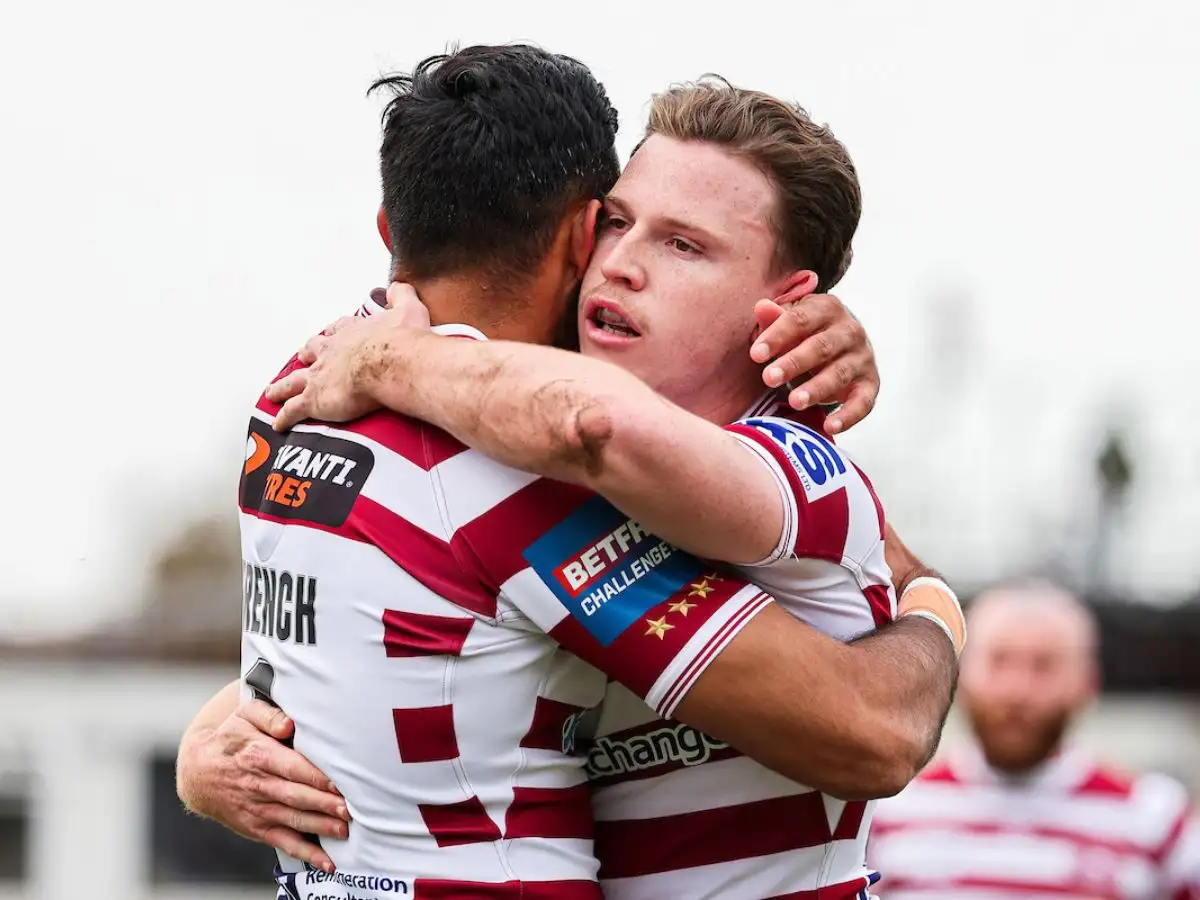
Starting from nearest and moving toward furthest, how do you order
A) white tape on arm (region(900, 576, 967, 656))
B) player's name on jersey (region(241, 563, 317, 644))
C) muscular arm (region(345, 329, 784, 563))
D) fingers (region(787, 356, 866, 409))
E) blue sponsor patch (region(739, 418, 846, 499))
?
1. muscular arm (region(345, 329, 784, 563))
2. blue sponsor patch (region(739, 418, 846, 499))
3. player's name on jersey (region(241, 563, 317, 644))
4. fingers (region(787, 356, 866, 409))
5. white tape on arm (region(900, 576, 967, 656))

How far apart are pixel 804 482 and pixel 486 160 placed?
2.56ft

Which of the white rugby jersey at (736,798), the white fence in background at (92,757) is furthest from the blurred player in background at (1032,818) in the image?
the white fence in background at (92,757)

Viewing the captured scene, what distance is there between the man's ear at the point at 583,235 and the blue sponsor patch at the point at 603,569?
0.57 metres

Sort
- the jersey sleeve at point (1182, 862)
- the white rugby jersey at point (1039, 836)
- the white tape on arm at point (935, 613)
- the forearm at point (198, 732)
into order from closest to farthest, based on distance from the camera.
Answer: the white tape on arm at point (935, 613) < the forearm at point (198, 732) < the jersey sleeve at point (1182, 862) < the white rugby jersey at point (1039, 836)

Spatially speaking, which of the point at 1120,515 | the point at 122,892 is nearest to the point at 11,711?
the point at 122,892

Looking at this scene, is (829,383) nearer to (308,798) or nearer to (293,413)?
(293,413)

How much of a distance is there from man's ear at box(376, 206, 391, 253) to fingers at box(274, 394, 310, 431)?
1.10 feet

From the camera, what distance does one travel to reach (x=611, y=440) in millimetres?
2625

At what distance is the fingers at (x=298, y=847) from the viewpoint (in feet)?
10.0

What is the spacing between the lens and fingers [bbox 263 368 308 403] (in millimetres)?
3180

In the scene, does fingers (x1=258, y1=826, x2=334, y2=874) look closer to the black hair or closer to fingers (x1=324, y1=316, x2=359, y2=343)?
fingers (x1=324, y1=316, x2=359, y2=343)

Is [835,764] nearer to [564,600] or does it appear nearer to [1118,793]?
[564,600]

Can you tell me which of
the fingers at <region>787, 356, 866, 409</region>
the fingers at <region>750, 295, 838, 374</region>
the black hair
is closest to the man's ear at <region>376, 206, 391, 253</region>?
the black hair

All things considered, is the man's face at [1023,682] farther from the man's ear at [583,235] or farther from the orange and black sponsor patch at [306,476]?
the orange and black sponsor patch at [306,476]
